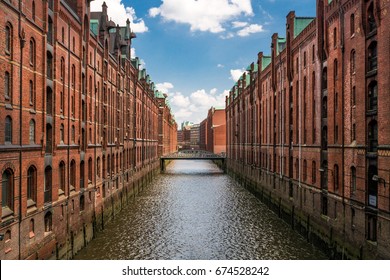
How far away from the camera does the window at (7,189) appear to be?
1479 centimetres

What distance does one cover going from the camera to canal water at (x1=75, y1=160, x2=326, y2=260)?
22.6 m

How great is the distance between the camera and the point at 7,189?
15094mm

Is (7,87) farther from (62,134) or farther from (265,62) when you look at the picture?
(265,62)

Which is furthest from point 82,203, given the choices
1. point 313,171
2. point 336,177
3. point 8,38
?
point 336,177

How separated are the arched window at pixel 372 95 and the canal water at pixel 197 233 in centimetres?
950

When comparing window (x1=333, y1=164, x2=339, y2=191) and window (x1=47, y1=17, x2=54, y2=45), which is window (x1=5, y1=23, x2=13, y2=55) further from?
window (x1=333, y1=164, x2=339, y2=191)

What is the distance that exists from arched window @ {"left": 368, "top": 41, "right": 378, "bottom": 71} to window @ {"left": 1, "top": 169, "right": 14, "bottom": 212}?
17.4 m

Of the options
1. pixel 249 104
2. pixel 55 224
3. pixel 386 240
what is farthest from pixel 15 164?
pixel 249 104

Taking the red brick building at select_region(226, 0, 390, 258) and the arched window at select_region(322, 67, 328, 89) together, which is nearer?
the red brick building at select_region(226, 0, 390, 258)

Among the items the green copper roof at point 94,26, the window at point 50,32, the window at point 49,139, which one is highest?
the green copper roof at point 94,26

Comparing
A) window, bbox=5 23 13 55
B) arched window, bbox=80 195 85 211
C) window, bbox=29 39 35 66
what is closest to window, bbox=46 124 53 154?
window, bbox=29 39 35 66

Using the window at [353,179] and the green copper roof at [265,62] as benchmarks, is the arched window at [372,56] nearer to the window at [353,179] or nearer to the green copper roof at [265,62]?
the window at [353,179]

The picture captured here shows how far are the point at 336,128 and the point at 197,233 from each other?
1272 centimetres

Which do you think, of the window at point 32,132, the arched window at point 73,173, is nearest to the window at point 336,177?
the arched window at point 73,173
